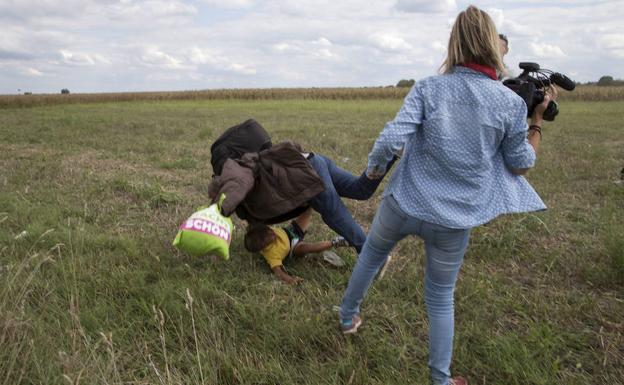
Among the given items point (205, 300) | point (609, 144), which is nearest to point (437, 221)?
point (205, 300)

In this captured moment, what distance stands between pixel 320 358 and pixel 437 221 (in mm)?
1048

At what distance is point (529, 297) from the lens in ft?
10.4

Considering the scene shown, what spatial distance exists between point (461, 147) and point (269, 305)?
1606 mm

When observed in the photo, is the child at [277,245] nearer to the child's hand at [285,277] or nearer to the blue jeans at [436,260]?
the child's hand at [285,277]

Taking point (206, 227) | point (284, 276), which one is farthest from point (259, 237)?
point (206, 227)

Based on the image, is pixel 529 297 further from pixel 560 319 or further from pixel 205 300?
pixel 205 300

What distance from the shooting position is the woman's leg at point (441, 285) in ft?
7.05

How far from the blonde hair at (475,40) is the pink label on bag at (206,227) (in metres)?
1.38

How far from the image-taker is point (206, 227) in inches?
94.1

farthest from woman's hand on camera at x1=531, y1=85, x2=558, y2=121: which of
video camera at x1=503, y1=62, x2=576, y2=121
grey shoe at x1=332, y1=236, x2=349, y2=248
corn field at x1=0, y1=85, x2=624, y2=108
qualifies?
corn field at x1=0, y1=85, x2=624, y2=108

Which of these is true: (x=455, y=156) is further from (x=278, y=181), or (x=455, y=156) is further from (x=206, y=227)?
(x=278, y=181)

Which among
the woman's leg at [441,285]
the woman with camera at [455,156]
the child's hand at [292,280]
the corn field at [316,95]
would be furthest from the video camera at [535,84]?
the corn field at [316,95]

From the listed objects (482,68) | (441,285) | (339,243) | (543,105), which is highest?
(482,68)

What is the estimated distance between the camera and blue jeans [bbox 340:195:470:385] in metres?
2.15
